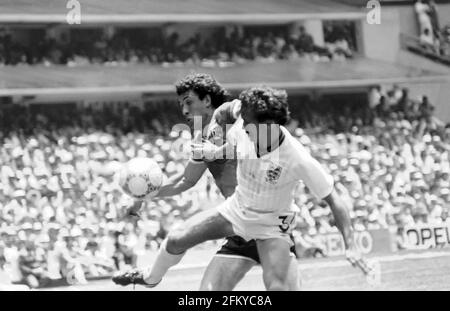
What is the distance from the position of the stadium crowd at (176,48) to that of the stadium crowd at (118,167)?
138cm

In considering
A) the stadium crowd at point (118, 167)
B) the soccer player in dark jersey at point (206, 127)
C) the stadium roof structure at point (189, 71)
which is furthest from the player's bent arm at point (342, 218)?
the stadium roof structure at point (189, 71)

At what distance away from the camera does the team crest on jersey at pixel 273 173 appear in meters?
6.31

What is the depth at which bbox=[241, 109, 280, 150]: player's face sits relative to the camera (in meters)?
6.23

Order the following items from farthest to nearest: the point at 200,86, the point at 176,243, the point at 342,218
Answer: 1. the point at 200,86
2. the point at 176,243
3. the point at 342,218

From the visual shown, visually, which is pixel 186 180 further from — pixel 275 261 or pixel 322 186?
pixel 322 186

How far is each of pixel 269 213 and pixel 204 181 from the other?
11479 millimetres

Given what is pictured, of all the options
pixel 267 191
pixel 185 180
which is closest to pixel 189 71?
pixel 185 180

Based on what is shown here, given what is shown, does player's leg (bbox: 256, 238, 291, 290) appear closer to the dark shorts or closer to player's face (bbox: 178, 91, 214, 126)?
the dark shorts

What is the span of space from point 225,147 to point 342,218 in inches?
44.8

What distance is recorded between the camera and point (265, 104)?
6.17m

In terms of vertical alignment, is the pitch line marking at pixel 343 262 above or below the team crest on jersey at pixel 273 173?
below

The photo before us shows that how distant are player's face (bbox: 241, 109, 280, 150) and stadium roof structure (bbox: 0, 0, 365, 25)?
16788 mm

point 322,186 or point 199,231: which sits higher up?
point 322,186

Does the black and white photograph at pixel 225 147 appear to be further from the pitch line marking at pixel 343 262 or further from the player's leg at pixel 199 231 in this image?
the pitch line marking at pixel 343 262
